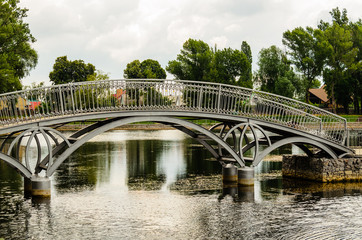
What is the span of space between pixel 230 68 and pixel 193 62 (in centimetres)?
945

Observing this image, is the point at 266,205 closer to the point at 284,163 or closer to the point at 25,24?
the point at 284,163

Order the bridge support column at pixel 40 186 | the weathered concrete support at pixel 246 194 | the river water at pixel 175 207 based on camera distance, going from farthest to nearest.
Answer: the weathered concrete support at pixel 246 194
the bridge support column at pixel 40 186
the river water at pixel 175 207

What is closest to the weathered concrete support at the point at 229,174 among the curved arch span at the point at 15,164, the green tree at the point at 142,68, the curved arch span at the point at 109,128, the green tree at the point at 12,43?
the curved arch span at the point at 109,128

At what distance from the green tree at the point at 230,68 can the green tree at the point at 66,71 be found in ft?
119

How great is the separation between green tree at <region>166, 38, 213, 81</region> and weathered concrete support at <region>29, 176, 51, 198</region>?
8084 centimetres

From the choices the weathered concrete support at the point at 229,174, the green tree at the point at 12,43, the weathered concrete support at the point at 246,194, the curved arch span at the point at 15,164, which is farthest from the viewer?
the green tree at the point at 12,43

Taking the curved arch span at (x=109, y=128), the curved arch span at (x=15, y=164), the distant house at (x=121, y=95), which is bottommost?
the curved arch span at (x=15, y=164)

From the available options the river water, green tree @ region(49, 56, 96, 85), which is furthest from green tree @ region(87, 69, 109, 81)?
the river water

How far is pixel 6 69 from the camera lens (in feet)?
180

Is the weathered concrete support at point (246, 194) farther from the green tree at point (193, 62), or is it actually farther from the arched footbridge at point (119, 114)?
the green tree at point (193, 62)

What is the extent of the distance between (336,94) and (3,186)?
74.8 meters

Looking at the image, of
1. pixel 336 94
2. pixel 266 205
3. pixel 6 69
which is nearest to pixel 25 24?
pixel 6 69

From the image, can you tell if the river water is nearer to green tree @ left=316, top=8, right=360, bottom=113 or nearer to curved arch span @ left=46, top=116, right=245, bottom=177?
curved arch span @ left=46, top=116, right=245, bottom=177

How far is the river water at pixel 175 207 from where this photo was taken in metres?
18.2
